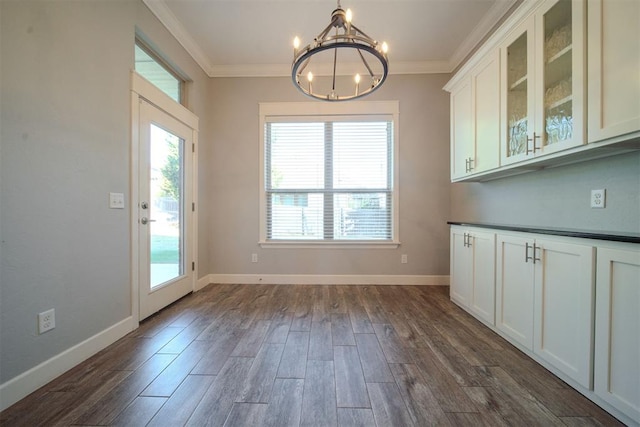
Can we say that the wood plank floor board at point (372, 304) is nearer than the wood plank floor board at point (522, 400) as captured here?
No

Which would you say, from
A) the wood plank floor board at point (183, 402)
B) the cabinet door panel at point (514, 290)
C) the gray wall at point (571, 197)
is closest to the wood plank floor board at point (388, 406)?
the wood plank floor board at point (183, 402)

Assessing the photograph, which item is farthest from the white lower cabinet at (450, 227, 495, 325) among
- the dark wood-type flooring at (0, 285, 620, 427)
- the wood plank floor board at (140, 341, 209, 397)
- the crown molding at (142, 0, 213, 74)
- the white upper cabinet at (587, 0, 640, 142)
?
the crown molding at (142, 0, 213, 74)

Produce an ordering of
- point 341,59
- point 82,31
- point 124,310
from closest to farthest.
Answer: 1. point 82,31
2. point 124,310
3. point 341,59

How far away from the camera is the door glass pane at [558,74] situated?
1465 millimetres

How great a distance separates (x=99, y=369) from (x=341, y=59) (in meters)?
3.90

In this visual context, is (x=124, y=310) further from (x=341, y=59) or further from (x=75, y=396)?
(x=341, y=59)

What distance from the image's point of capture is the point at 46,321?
4.80 feet

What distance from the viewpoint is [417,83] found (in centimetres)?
340

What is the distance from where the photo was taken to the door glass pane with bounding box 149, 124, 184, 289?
2.42 metres

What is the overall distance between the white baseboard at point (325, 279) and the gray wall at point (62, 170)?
1.45 metres

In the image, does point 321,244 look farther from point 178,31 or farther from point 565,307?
point 178,31

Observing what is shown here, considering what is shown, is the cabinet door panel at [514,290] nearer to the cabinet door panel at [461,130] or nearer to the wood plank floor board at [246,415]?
the cabinet door panel at [461,130]

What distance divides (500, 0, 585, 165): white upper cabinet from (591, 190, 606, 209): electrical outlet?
0.39 m

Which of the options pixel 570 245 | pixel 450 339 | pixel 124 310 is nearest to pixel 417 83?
pixel 570 245
